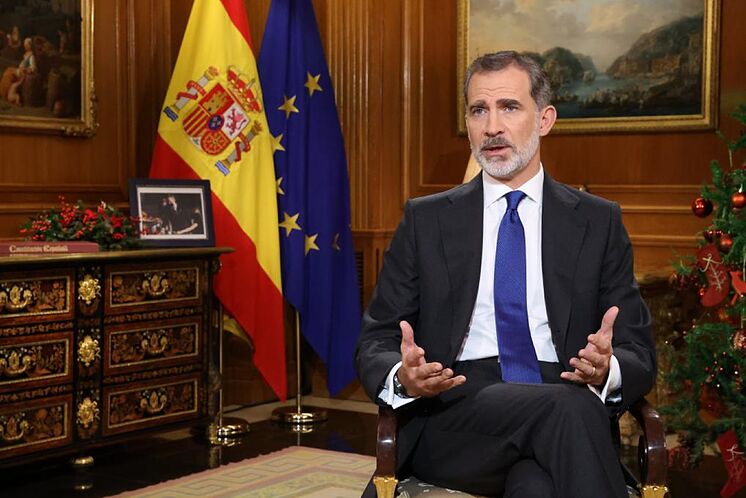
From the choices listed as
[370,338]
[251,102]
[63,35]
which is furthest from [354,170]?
[370,338]

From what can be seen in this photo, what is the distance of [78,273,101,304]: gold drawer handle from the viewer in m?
5.24

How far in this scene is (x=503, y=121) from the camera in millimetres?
3068

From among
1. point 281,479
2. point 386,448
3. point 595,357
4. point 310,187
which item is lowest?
point 281,479

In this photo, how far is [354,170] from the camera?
7.42 metres

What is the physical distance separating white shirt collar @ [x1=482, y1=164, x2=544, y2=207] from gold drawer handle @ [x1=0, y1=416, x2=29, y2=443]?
108 inches

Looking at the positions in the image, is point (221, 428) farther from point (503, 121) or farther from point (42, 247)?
point (503, 121)

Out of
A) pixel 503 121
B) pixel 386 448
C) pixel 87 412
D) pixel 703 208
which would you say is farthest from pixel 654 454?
pixel 87 412

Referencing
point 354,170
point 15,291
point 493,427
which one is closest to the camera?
point 493,427

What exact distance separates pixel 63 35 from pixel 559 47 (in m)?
2.78

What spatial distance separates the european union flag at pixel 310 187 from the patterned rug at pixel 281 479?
1.06 meters

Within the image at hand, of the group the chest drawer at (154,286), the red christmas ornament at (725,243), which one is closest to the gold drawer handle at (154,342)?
the chest drawer at (154,286)

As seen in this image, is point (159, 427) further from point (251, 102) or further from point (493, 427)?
point (493, 427)

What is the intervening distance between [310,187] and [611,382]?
405 cm

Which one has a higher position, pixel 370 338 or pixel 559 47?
pixel 559 47
